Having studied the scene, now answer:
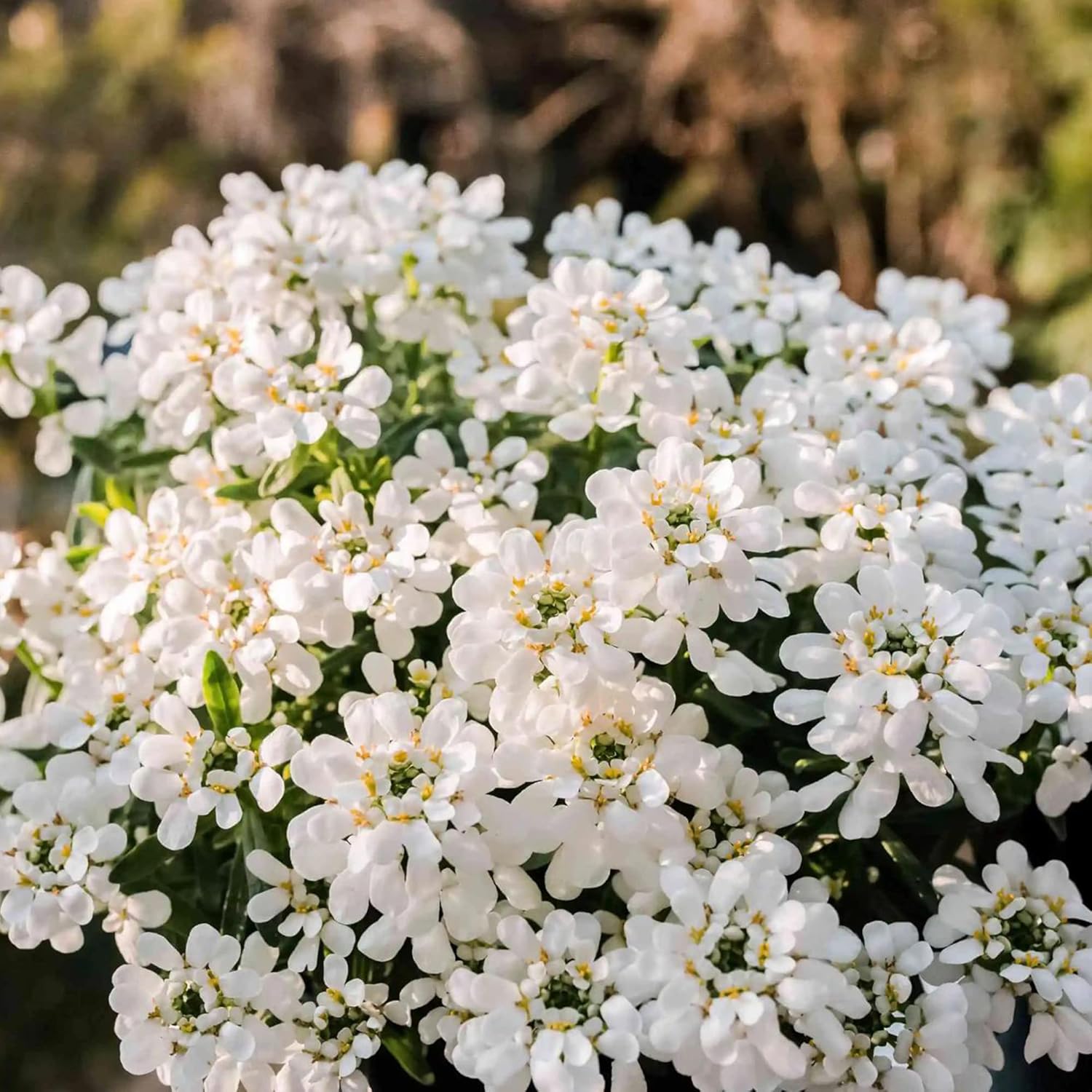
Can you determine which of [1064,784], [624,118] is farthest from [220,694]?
[624,118]

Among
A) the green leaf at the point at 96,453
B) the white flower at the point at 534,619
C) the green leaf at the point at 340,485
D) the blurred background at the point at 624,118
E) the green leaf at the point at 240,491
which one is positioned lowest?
the blurred background at the point at 624,118

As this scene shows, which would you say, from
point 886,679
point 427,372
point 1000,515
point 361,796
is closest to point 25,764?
point 361,796

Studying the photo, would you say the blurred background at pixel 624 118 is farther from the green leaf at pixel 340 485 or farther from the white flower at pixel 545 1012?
the white flower at pixel 545 1012

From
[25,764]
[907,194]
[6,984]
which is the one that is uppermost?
[25,764]

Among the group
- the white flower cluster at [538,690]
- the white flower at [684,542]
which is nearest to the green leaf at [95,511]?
the white flower cluster at [538,690]

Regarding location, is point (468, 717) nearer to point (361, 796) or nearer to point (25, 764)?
point (361, 796)

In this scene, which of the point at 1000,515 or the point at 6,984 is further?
Answer: the point at 6,984

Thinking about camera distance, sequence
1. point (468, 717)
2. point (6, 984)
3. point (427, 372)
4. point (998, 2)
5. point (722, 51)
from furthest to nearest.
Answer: point (722, 51) → point (998, 2) → point (6, 984) → point (427, 372) → point (468, 717)
